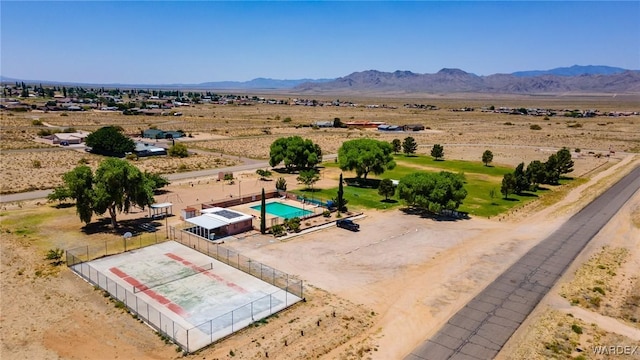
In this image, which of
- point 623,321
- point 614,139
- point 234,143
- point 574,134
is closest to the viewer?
point 623,321

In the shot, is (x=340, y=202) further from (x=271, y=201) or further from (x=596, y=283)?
(x=596, y=283)

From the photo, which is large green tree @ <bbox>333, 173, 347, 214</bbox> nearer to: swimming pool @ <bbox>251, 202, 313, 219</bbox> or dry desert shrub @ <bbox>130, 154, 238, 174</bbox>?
swimming pool @ <bbox>251, 202, 313, 219</bbox>

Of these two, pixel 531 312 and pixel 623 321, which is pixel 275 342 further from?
pixel 623 321

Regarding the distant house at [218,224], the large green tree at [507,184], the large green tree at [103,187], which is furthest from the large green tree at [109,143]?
the large green tree at [507,184]

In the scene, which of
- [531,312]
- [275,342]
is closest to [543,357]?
[531,312]

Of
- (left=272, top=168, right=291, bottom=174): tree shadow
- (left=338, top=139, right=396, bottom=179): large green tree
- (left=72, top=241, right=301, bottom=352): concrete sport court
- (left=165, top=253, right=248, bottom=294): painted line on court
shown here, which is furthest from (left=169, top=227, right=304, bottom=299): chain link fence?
(left=272, top=168, right=291, bottom=174): tree shadow

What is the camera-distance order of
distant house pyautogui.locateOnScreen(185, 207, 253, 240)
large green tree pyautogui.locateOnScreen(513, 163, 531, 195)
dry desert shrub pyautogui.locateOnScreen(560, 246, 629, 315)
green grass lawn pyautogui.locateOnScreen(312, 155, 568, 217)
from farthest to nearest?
1. large green tree pyautogui.locateOnScreen(513, 163, 531, 195)
2. green grass lawn pyautogui.locateOnScreen(312, 155, 568, 217)
3. distant house pyautogui.locateOnScreen(185, 207, 253, 240)
4. dry desert shrub pyautogui.locateOnScreen(560, 246, 629, 315)

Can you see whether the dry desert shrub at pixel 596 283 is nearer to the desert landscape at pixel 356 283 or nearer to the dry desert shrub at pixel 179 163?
the desert landscape at pixel 356 283

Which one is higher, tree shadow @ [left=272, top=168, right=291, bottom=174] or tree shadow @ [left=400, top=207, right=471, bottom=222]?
tree shadow @ [left=272, top=168, right=291, bottom=174]
